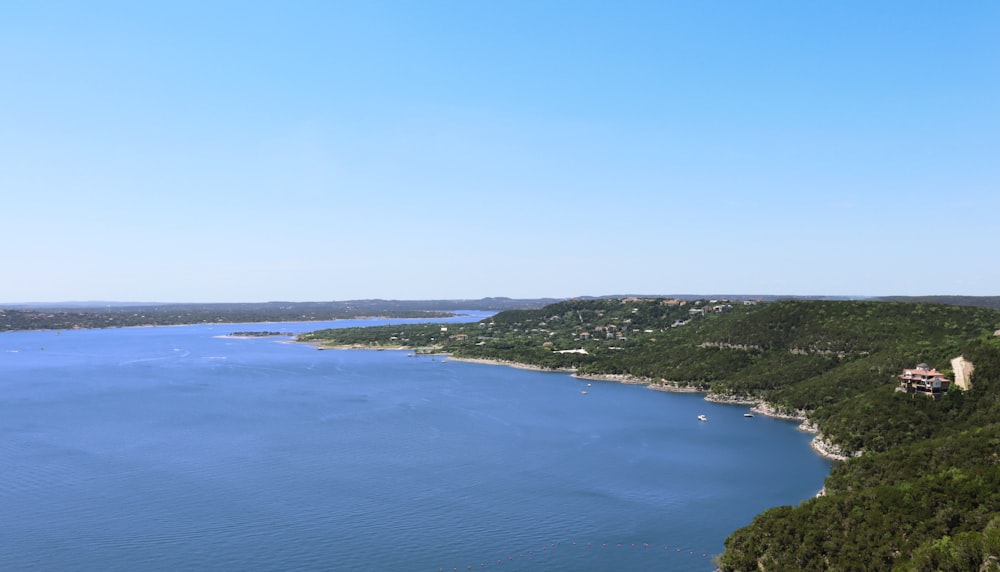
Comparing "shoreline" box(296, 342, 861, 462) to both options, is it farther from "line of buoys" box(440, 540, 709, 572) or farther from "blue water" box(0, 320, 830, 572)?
"line of buoys" box(440, 540, 709, 572)

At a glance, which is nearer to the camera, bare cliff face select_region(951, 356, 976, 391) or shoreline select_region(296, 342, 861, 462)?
shoreline select_region(296, 342, 861, 462)

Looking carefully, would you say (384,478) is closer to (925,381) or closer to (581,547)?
(581,547)

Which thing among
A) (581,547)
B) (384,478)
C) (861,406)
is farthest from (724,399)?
(581,547)

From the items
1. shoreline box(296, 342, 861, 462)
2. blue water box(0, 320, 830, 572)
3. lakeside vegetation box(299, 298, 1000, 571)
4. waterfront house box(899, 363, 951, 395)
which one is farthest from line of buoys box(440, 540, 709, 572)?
waterfront house box(899, 363, 951, 395)

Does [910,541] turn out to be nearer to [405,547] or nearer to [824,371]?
[405,547]

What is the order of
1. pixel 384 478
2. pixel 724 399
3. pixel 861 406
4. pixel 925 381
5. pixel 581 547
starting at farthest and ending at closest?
pixel 724 399, pixel 861 406, pixel 925 381, pixel 384 478, pixel 581 547

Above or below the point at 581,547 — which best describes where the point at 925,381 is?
above

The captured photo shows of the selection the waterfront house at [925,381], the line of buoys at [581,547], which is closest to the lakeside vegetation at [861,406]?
the waterfront house at [925,381]
